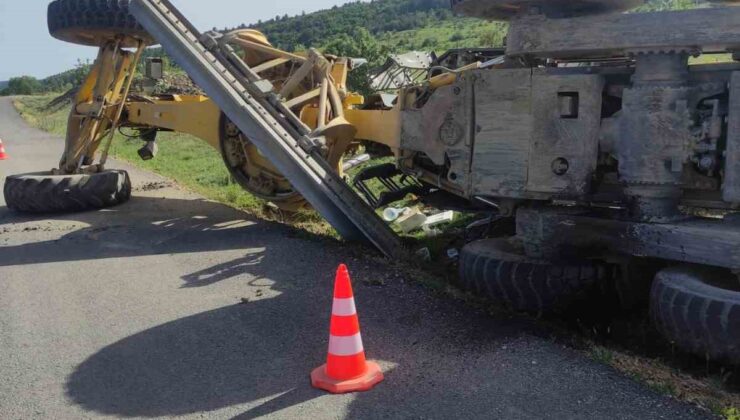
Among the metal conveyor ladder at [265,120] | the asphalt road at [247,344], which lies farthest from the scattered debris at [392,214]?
the metal conveyor ladder at [265,120]

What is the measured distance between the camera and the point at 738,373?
4.54 m

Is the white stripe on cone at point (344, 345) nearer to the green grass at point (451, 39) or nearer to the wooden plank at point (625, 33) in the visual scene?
the wooden plank at point (625, 33)

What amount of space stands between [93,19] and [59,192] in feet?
7.74

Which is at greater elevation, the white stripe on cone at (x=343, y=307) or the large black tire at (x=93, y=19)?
the large black tire at (x=93, y=19)

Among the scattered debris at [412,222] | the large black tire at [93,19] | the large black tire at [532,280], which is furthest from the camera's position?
the large black tire at [93,19]

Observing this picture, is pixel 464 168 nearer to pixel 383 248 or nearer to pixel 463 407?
pixel 383 248

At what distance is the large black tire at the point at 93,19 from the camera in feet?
32.5

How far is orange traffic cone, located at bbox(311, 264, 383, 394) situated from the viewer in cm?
418

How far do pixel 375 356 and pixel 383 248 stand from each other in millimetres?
2388

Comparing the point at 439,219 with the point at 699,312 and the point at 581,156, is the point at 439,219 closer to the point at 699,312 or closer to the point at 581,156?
the point at 581,156

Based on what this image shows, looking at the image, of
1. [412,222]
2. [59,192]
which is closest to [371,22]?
[59,192]

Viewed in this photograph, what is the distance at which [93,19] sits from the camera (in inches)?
391

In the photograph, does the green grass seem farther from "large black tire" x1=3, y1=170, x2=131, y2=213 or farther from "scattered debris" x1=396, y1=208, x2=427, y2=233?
"scattered debris" x1=396, y1=208, x2=427, y2=233

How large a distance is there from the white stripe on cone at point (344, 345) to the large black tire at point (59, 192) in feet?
21.5
